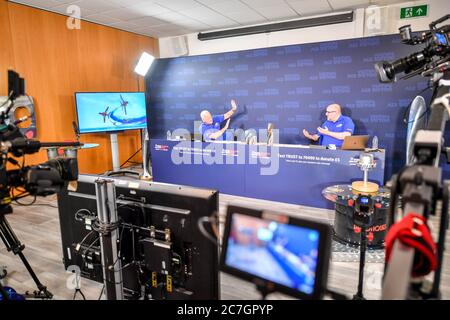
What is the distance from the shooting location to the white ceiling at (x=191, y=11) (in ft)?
15.5

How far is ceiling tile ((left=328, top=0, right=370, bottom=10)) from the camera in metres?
4.80

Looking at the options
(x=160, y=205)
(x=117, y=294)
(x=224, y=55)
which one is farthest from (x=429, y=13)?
(x=117, y=294)

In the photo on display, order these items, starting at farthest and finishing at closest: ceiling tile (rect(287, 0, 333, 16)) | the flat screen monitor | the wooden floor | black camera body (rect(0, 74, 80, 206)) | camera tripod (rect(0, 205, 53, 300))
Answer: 1. ceiling tile (rect(287, 0, 333, 16))
2. the wooden floor
3. camera tripod (rect(0, 205, 53, 300))
4. the flat screen monitor
5. black camera body (rect(0, 74, 80, 206))

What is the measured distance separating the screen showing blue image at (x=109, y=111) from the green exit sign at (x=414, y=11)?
4.91 m

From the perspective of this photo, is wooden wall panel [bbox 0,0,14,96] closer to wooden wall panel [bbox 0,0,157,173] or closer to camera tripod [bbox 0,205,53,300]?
wooden wall panel [bbox 0,0,157,173]

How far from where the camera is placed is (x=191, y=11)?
5184 millimetres

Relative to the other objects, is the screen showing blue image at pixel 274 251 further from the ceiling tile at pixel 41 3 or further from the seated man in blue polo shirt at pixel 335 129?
the ceiling tile at pixel 41 3

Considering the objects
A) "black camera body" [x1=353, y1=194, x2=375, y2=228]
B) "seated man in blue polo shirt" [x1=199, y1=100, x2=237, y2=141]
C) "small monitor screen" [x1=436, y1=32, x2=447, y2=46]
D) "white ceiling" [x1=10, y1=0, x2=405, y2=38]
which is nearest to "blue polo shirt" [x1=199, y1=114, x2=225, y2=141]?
"seated man in blue polo shirt" [x1=199, y1=100, x2=237, y2=141]

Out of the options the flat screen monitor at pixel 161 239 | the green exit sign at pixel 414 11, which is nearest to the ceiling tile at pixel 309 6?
the green exit sign at pixel 414 11

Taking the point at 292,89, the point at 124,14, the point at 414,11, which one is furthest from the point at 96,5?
the point at 414,11

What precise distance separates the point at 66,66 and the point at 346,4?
485cm

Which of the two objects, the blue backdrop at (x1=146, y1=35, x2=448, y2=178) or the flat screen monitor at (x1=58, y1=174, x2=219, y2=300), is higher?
the blue backdrop at (x1=146, y1=35, x2=448, y2=178)

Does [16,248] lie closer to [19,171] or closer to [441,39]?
[19,171]

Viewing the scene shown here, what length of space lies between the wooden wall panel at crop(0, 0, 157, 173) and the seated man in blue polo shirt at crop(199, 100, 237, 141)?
2.14 meters
